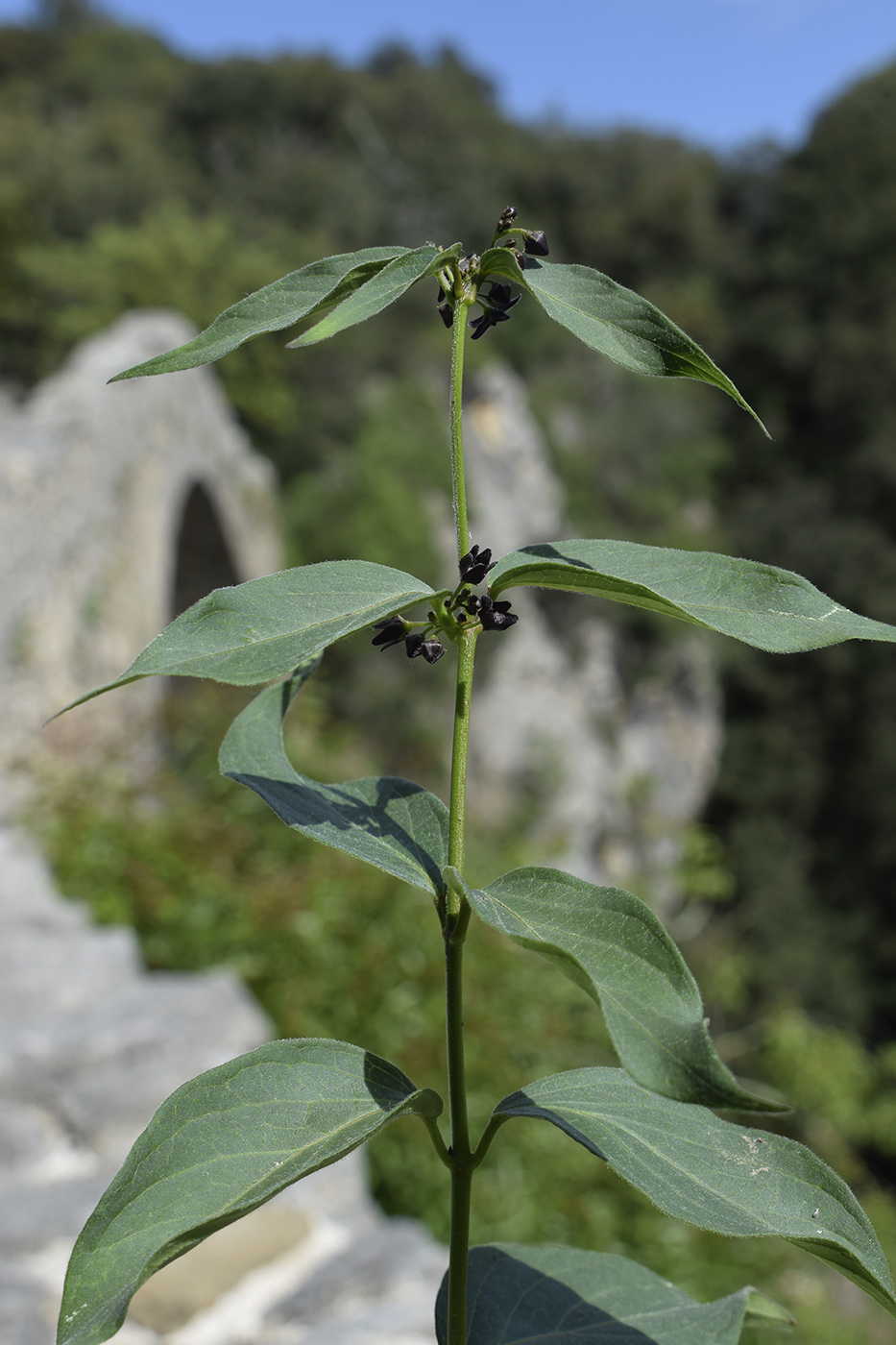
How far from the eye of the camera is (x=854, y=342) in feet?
33.9

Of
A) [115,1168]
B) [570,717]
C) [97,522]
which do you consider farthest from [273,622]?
[570,717]

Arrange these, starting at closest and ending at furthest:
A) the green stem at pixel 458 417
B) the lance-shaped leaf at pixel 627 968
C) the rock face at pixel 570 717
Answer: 1. the lance-shaped leaf at pixel 627 968
2. the green stem at pixel 458 417
3. the rock face at pixel 570 717

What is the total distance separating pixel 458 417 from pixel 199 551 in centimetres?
580

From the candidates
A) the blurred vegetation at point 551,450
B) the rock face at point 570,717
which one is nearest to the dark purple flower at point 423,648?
the blurred vegetation at point 551,450

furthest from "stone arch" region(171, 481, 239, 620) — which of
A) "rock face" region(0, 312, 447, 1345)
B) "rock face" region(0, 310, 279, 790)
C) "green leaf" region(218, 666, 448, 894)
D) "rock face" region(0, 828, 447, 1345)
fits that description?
"green leaf" region(218, 666, 448, 894)

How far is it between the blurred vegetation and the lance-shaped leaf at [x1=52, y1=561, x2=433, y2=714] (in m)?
1.80

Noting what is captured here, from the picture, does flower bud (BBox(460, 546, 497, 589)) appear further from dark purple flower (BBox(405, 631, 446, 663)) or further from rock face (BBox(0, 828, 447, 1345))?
rock face (BBox(0, 828, 447, 1345))

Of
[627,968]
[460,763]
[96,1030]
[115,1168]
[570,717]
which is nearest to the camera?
[627,968]

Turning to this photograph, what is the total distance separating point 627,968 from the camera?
0.32 m

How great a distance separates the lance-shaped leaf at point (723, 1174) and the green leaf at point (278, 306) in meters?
0.33

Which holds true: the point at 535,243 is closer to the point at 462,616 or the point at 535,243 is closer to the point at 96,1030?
the point at 462,616

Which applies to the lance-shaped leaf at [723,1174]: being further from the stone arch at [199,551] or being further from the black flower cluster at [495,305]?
the stone arch at [199,551]

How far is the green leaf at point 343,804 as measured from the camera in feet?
1.36

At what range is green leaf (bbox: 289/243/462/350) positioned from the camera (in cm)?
35
